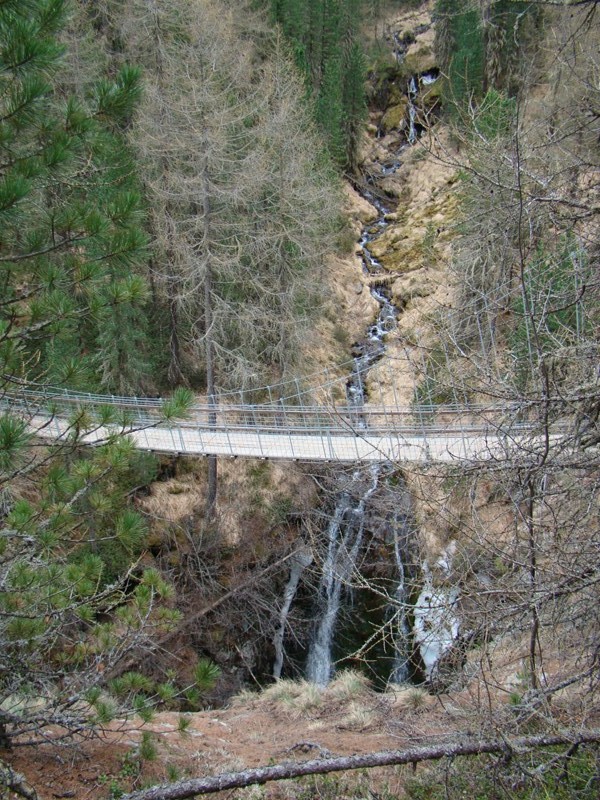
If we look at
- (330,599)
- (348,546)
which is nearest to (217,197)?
(348,546)

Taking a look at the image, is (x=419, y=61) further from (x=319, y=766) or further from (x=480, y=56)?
(x=319, y=766)

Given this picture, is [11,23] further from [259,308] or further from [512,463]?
[259,308]

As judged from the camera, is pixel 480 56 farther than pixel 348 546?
Yes

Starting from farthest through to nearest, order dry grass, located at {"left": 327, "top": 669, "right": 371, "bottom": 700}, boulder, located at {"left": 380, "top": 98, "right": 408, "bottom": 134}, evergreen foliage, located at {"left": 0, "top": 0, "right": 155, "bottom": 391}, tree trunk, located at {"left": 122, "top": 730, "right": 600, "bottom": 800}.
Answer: boulder, located at {"left": 380, "top": 98, "right": 408, "bottom": 134}, dry grass, located at {"left": 327, "top": 669, "right": 371, "bottom": 700}, tree trunk, located at {"left": 122, "top": 730, "right": 600, "bottom": 800}, evergreen foliage, located at {"left": 0, "top": 0, "right": 155, "bottom": 391}

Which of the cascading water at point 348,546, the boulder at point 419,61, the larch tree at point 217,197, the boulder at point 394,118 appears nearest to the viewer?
the cascading water at point 348,546

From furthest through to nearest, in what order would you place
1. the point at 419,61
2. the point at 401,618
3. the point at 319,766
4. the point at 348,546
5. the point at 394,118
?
the point at 419,61, the point at 394,118, the point at 348,546, the point at 401,618, the point at 319,766

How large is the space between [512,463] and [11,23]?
8.52 ft

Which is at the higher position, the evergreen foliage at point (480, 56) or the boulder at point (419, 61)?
the boulder at point (419, 61)

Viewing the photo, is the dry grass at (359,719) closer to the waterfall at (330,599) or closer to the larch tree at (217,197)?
the waterfall at (330,599)

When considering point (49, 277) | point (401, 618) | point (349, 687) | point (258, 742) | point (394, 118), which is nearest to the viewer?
point (49, 277)

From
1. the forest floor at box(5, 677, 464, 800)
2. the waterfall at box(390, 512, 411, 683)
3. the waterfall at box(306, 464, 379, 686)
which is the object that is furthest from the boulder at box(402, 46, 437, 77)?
the forest floor at box(5, 677, 464, 800)

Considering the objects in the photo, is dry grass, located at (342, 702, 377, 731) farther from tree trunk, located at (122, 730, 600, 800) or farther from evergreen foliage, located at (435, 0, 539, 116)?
evergreen foliage, located at (435, 0, 539, 116)

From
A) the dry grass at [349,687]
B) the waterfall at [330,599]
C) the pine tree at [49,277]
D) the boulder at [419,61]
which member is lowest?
the waterfall at [330,599]

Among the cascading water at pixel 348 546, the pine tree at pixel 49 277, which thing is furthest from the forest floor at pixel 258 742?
the cascading water at pixel 348 546
